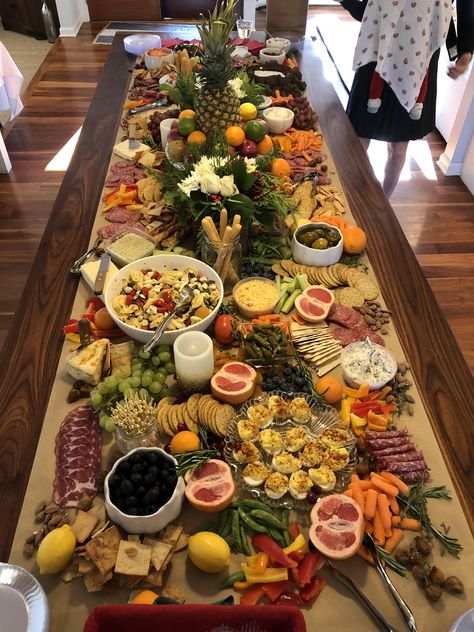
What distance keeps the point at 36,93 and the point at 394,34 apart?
123 inches

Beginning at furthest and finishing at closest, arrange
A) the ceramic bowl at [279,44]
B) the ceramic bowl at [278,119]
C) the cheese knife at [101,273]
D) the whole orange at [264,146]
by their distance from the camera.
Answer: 1. the ceramic bowl at [279,44]
2. the ceramic bowl at [278,119]
3. the whole orange at [264,146]
4. the cheese knife at [101,273]

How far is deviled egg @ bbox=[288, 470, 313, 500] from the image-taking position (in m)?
1.11

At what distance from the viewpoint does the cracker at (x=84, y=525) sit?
106 centimetres

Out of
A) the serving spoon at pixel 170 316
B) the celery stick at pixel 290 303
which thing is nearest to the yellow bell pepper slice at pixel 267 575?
the serving spoon at pixel 170 316

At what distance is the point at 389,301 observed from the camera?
1.64 metres

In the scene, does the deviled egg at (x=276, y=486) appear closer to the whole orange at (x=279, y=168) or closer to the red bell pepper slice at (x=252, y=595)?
the red bell pepper slice at (x=252, y=595)

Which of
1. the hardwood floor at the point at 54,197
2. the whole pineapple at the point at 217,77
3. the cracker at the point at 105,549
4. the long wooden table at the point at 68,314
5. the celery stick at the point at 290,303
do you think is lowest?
the hardwood floor at the point at 54,197

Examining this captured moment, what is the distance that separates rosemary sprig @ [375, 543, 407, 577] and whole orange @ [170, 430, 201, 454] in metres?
0.43

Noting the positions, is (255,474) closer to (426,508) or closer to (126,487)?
(126,487)

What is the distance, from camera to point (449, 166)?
366 cm

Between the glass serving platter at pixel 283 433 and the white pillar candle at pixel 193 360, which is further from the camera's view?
the white pillar candle at pixel 193 360

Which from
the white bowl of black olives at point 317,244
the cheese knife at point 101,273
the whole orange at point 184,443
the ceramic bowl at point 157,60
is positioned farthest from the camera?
the ceramic bowl at point 157,60

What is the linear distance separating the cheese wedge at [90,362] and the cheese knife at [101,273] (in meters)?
0.21

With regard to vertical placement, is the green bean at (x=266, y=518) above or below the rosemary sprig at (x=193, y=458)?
below
